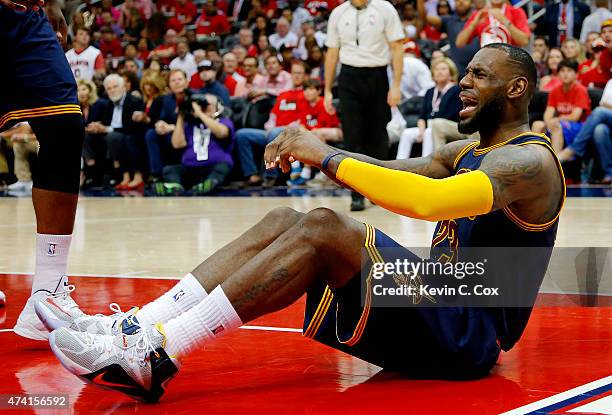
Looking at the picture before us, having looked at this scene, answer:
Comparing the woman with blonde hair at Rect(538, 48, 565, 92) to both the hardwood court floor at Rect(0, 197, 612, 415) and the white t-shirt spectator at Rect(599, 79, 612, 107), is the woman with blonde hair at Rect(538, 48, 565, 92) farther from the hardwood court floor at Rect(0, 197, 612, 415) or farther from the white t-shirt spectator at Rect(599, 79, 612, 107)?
the hardwood court floor at Rect(0, 197, 612, 415)

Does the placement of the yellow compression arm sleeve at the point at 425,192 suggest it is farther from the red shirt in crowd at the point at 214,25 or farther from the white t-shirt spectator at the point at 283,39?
the red shirt in crowd at the point at 214,25

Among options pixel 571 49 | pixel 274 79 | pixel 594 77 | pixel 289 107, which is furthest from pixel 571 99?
pixel 274 79

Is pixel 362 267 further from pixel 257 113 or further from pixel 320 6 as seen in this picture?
pixel 320 6

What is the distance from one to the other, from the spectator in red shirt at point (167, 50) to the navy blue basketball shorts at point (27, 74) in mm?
11673

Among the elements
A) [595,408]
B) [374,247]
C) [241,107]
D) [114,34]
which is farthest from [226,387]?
[114,34]

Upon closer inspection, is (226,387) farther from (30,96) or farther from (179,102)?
(179,102)

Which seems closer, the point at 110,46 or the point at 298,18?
the point at 298,18

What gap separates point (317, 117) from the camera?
11.5 meters

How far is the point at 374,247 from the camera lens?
2.81m

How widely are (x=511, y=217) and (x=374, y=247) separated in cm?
41

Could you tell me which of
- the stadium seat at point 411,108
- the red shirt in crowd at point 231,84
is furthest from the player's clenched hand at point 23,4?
the red shirt in crowd at point 231,84

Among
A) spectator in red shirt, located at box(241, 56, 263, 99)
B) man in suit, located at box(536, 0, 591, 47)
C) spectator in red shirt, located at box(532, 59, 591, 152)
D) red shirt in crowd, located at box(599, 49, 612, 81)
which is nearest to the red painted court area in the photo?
spectator in red shirt, located at box(532, 59, 591, 152)

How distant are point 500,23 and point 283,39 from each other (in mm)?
6582

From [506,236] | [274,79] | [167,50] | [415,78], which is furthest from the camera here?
[167,50]
